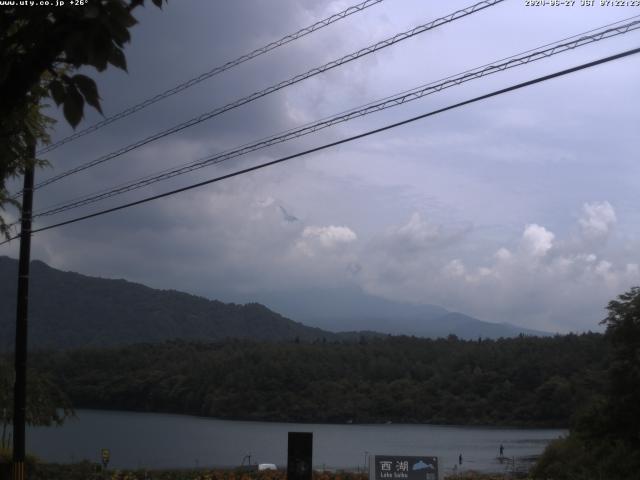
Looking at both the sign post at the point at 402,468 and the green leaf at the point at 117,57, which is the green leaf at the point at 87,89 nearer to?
the green leaf at the point at 117,57

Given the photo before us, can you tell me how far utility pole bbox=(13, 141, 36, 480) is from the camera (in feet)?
62.6

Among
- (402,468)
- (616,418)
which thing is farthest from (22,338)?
(616,418)

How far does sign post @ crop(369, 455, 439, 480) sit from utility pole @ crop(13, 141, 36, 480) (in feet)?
30.6

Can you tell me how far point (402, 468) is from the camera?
13695 millimetres

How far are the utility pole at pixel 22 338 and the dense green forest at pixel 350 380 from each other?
38786mm

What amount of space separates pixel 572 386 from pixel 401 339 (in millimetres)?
46544

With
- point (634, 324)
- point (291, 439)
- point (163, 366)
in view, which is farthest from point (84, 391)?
point (291, 439)

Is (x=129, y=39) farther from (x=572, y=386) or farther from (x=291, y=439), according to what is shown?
(x=572, y=386)

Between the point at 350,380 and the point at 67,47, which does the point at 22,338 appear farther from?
the point at 350,380

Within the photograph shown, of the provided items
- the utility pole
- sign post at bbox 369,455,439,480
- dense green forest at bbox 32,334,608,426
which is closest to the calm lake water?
dense green forest at bbox 32,334,608,426

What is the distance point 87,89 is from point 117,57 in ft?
0.81

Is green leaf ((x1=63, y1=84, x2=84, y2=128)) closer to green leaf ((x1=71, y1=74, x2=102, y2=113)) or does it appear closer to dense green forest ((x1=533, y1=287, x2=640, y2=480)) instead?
green leaf ((x1=71, y1=74, x2=102, y2=113))

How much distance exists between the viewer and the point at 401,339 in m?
99.7

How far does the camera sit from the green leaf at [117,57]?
4.70 meters
